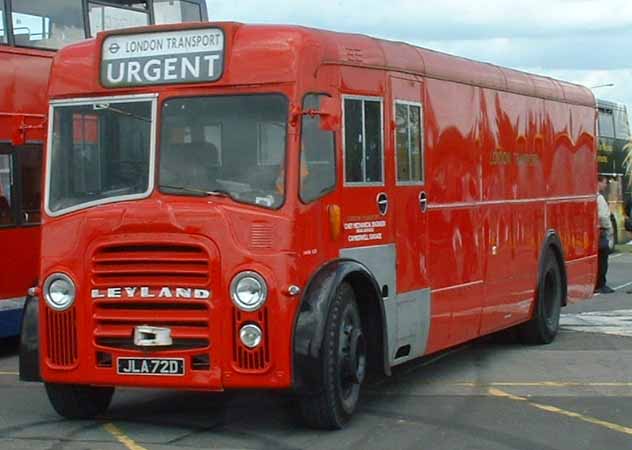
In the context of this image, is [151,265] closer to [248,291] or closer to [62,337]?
[248,291]

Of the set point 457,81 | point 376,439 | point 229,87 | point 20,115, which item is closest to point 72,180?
point 229,87

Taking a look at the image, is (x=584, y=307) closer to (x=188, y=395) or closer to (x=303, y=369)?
(x=188, y=395)

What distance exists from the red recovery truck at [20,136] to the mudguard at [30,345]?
4.65 m

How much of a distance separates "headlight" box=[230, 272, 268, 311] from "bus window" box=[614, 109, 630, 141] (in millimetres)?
35363

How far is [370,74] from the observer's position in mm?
10750

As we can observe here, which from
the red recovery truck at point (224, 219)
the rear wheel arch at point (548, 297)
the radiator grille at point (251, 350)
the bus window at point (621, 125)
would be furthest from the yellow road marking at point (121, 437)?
the bus window at point (621, 125)

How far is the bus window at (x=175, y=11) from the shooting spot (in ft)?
58.9

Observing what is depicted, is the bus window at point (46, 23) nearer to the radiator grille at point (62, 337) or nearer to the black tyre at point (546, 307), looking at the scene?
the black tyre at point (546, 307)

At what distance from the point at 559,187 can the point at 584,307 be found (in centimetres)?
489

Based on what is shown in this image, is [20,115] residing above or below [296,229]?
above

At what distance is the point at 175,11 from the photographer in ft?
60.1

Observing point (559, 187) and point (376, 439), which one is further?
point (559, 187)

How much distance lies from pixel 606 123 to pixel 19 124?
2989cm

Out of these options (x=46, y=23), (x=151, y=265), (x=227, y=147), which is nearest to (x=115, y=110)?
(x=227, y=147)
